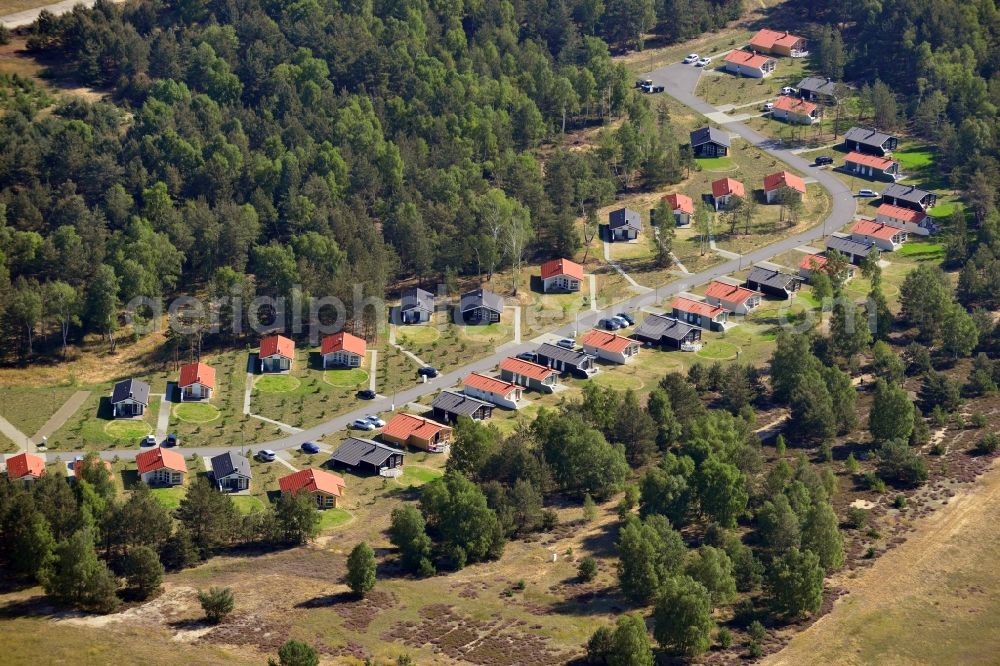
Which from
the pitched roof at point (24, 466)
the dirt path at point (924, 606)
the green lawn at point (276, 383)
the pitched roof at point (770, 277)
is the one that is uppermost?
the pitched roof at point (24, 466)

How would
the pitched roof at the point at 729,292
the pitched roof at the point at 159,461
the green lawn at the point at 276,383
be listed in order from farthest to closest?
the pitched roof at the point at 729,292
the green lawn at the point at 276,383
the pitched roof at the point at 159,461

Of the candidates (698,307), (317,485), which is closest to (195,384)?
(317,485)

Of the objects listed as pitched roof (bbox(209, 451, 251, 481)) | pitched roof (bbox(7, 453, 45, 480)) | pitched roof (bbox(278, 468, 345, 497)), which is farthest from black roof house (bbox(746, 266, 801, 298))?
pitched roof (bbox(7, 453, 45, 480))

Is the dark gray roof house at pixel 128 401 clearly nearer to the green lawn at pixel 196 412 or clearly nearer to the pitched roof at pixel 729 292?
the green lawn at pixel 196 412

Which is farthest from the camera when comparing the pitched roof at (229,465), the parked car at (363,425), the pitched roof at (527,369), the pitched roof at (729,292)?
the pitched roof at (729,292)

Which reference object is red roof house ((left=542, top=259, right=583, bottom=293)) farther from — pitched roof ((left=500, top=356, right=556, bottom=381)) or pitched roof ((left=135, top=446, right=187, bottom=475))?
pitched roof ((left=135, top=446, right=187, bottom=475))

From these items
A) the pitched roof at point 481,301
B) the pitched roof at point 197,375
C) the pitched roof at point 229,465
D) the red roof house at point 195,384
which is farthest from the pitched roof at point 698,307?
the pitched roof at point 229,465
